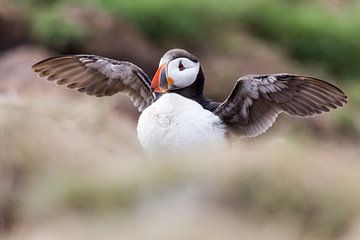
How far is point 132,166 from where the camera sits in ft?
20.3

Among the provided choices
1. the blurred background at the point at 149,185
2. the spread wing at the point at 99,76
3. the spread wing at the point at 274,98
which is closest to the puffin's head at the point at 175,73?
the spread wing at the point at 274,98

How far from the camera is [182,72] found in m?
7.91

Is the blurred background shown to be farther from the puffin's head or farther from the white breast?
the puffin's head

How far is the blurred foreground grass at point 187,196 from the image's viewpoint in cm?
552

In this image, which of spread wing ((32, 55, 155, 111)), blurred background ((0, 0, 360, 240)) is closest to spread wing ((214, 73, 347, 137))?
blurred background ((0, 0, 360, 240))

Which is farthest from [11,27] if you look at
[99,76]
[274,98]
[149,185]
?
[149,185]

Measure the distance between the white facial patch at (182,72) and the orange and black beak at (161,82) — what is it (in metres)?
0.04

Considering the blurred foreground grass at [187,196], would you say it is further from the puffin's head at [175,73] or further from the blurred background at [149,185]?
the puffin's head at [175,73]

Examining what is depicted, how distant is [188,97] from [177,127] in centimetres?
47

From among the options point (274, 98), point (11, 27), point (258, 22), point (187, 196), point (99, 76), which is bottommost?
point (11, 27)

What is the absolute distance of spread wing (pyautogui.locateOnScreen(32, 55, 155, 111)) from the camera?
8.64 m

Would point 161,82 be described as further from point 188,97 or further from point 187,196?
point 187,196

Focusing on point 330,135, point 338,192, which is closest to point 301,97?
point 338,192

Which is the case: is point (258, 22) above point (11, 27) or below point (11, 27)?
above
